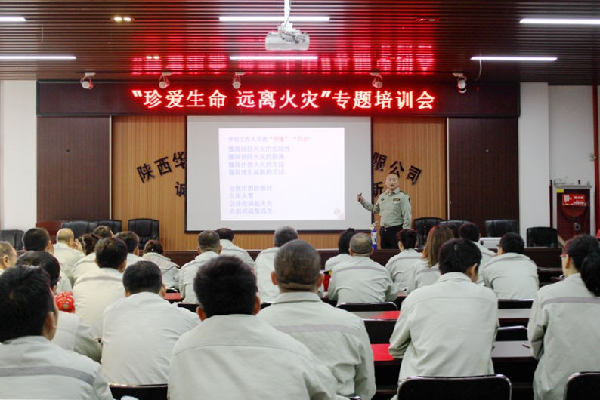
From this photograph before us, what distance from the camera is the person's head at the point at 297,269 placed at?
2.33 metres

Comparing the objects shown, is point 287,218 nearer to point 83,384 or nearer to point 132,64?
point 132,64

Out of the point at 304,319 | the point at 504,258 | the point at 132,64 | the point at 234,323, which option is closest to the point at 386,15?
the point at 504,258

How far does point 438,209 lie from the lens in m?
10.9

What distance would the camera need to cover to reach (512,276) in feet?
15.9

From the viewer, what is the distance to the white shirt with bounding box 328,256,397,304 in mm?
4527

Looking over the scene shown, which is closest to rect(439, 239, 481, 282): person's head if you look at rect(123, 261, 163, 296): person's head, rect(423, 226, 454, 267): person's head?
rect(423, 226, 454, 267): person's head

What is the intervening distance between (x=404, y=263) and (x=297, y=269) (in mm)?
3407

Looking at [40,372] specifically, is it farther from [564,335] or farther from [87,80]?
[87,80]

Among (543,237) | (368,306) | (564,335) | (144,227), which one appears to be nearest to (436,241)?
(368,306)

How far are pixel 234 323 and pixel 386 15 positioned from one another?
587 centimetres

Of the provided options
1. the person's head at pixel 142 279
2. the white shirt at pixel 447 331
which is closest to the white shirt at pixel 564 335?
the white shirt at pixel 447 331

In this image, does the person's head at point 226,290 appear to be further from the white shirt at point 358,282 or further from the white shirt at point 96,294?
the white shirt at point 358,282

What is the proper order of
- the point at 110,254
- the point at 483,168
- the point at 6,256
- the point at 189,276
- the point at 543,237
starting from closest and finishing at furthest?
the point at 110,254, the point at 6,256, the point at 189,276, the point at 543,237, the point at 483,168

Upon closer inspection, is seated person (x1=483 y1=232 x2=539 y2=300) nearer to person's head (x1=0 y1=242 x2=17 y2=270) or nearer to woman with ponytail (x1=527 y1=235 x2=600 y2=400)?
woman with ponytail (x1=527 y1=235 x2=600 y2=400)
